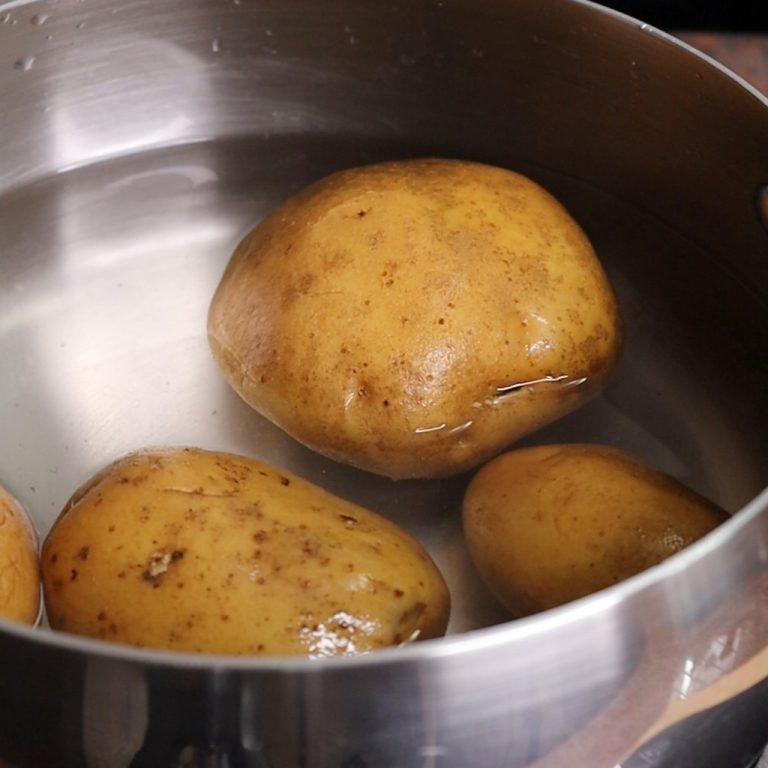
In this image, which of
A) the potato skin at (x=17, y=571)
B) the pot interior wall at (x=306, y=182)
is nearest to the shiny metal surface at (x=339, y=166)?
the pot interior wall at (x=306, y=182)

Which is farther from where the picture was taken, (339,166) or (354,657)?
(339,166)

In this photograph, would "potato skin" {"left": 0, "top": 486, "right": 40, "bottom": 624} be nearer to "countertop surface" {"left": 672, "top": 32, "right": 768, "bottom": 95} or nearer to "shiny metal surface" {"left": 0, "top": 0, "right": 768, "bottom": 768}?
"shiny metal surface" {"left": 0, "top": 0, "right": 768, "bottom": 768}

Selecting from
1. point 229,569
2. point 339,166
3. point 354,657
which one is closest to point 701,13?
point 339,166

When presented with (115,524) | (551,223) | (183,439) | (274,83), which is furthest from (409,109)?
(115,524)

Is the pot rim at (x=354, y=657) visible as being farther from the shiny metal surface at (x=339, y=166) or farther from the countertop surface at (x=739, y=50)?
the countertop surface at (x=739, y=50)

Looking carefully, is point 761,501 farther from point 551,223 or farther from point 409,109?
point 409,109

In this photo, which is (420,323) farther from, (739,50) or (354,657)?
(739,50)
